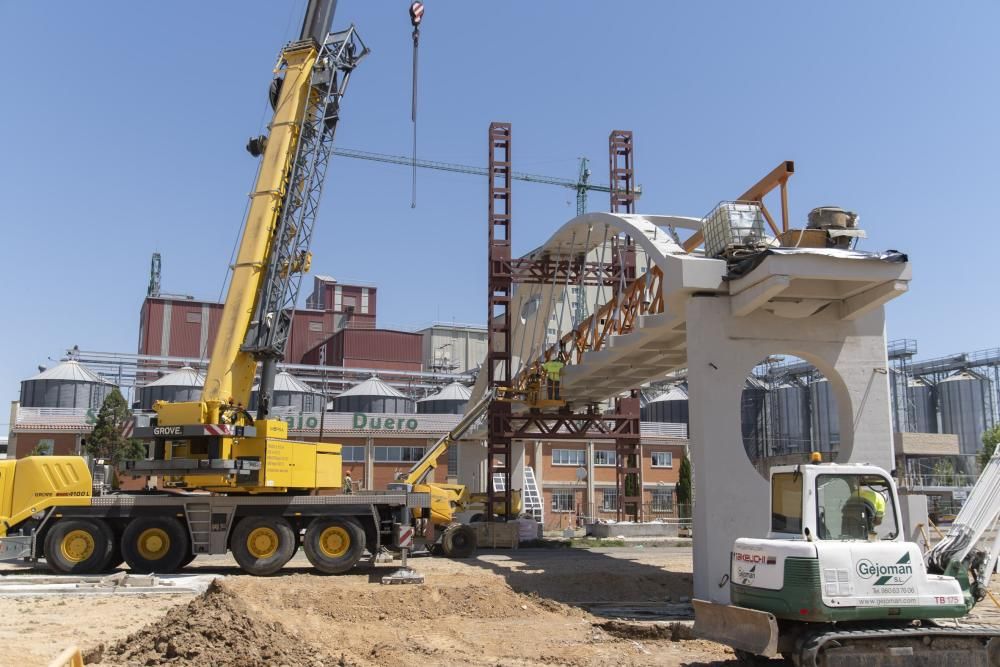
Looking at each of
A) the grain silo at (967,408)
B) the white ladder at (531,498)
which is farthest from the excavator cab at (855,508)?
the grain silo at (967,408)

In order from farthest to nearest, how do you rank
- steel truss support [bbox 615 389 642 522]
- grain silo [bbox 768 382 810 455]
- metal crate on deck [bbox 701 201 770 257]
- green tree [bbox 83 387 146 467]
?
grain silo [bbox 768 382 810 455] → green tree [bbox 83 387 146 467] → steel truss support [bbox 615 389 642 522] → metal crate on deck [bbox 701 201 770 257]

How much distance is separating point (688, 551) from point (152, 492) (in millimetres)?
18795

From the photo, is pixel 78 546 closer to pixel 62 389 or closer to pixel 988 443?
pixel 62 389

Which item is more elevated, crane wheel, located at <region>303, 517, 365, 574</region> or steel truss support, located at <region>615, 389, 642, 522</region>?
steel truss support, located at <region>615, 389, 642, 522</region>

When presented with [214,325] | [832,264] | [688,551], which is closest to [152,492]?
[832,264]

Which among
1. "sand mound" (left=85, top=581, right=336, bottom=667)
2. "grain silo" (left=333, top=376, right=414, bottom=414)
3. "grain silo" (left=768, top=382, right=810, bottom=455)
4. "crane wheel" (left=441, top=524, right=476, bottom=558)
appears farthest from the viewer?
"grain silo" (left=768, top=382, right=810, bottom=455)

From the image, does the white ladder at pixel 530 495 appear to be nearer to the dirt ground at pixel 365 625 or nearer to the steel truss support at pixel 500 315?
the steel truss support at pixel 500 315

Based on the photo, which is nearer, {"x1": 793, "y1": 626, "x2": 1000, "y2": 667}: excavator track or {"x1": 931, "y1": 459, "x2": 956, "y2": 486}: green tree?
{"x1": 793, "y1": 626, "x2": 1000, "y2": 667}: excavator track

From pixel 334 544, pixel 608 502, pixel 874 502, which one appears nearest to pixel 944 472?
pixel 608 502

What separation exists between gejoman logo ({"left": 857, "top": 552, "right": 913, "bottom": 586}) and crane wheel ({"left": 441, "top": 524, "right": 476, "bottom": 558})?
1744cm

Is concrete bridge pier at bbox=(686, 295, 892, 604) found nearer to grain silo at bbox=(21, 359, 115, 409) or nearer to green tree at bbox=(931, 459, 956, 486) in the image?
green tree at bbox=(931, 459, 956, 486)

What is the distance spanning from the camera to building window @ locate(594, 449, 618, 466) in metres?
55.5

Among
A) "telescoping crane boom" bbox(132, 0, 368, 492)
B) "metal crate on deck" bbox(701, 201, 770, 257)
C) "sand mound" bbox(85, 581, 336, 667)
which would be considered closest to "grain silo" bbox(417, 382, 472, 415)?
"telescoping crane boom" bbox(132, 0, 368, 492)

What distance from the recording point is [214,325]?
81.2 m
